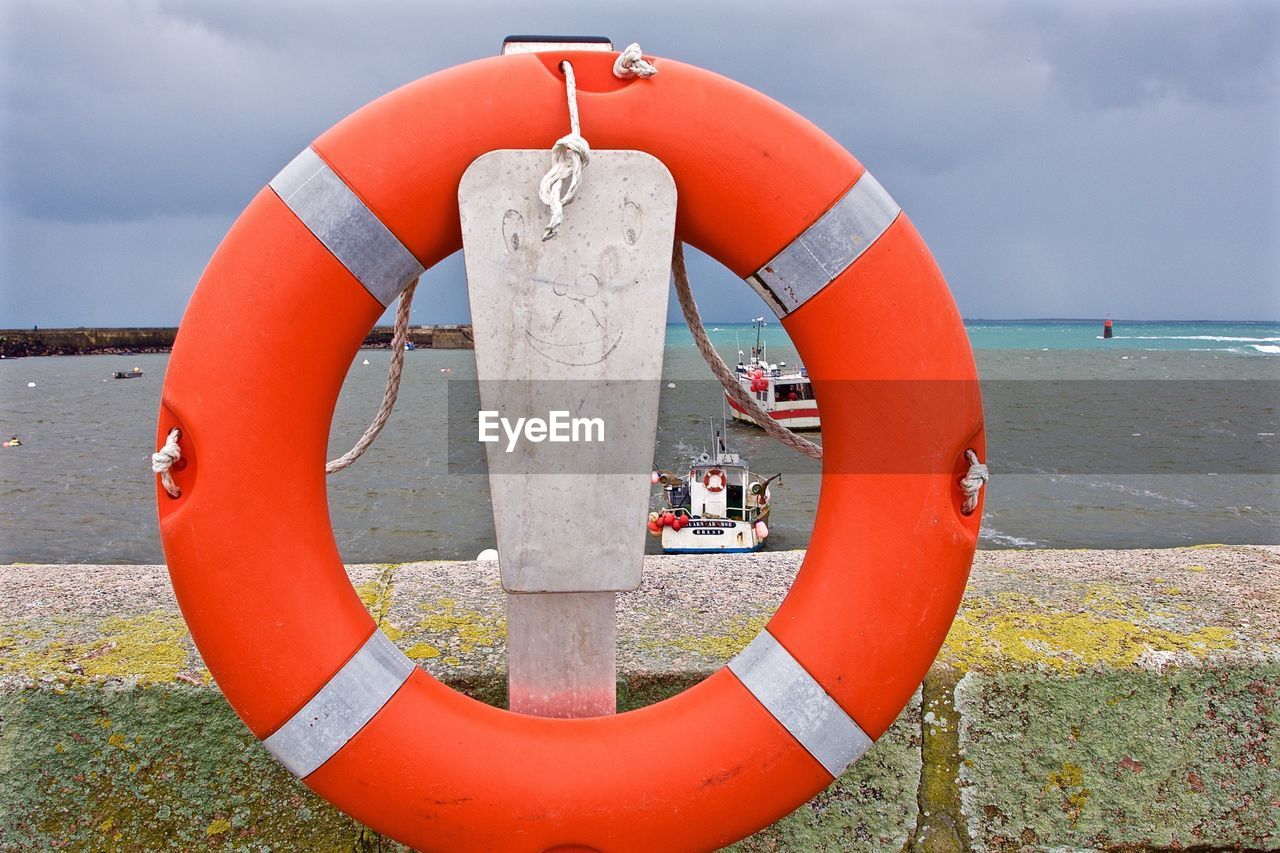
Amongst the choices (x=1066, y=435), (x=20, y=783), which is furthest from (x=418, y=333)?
(x=20, y=783)

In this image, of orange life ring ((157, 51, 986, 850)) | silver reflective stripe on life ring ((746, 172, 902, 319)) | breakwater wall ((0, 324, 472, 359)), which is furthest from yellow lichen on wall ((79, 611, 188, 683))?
breakwater wall ((0, 324, 472, 359))

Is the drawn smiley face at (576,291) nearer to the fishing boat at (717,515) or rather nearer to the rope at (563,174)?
the rope at (563,174)

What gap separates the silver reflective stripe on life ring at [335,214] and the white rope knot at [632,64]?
15.6 inches

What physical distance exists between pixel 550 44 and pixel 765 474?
50.3 feet

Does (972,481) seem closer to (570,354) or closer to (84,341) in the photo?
(570,354)

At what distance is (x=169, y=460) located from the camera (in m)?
1.21

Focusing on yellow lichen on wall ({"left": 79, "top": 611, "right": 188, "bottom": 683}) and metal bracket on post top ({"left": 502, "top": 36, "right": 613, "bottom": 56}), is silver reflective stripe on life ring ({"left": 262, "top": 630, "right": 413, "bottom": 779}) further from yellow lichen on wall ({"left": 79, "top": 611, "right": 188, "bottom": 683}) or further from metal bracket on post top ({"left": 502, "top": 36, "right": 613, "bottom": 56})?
metal bracket on post top ({"left": 502, "top": 36, "right": 613, "bottom": 56})

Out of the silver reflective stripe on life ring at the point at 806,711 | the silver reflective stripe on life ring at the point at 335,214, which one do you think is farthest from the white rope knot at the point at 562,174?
the silver reflective stripe on life ring at the point at 806,711

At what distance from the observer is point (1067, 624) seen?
1.59 meters

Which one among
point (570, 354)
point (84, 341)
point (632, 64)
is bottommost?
point (570, 354)

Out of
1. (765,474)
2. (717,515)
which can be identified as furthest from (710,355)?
(765,474)

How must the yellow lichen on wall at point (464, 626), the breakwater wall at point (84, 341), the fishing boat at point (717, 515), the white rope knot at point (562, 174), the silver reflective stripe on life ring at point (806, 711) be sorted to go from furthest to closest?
the breakwater wall at point (84, 341) < the fishing boat at point (717, 515) < the yellow lichen on wall at point (464, 626) < the silver reflective stripe on life ring at point (806, 711) < the white rope knot at point (562, 174)

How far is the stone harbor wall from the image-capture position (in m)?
1.36

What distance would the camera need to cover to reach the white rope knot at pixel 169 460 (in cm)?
121
